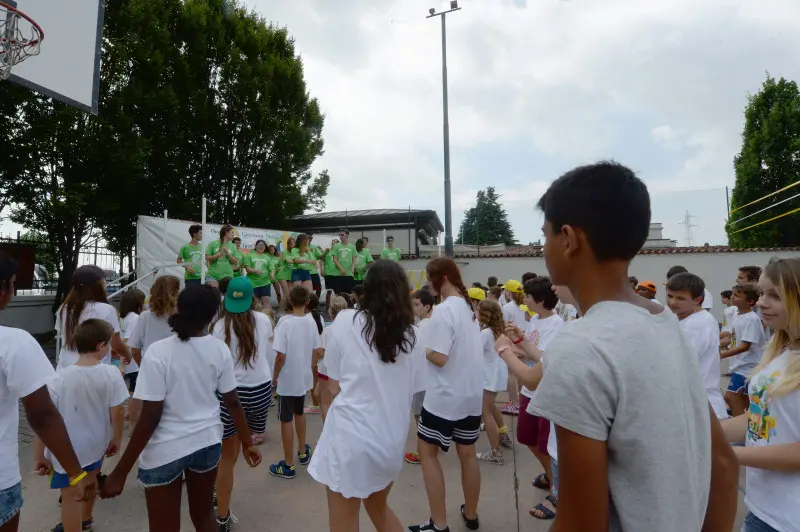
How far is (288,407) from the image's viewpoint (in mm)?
4590

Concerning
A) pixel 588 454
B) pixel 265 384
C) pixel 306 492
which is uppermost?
pixel 588 454

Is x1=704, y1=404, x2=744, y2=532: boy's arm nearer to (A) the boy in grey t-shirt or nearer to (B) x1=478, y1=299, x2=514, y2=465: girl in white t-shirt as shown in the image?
(A) the boy in grey t-shirt

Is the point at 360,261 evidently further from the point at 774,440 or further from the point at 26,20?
the point at 774,440

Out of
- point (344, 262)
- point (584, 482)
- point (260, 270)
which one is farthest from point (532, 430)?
point (344, 262)

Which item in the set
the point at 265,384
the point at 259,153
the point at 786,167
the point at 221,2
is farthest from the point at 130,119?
the point at 786,167

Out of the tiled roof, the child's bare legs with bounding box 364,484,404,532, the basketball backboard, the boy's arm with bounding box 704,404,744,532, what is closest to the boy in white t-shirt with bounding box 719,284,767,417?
the child's bare legs with bounding box 364,484,404,532

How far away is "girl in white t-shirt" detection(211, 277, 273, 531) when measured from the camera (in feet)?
11.4

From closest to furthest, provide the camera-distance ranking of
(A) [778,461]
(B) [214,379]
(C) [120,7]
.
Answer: (A) [778,461] → (B) [214,379] → (C) [120,7]

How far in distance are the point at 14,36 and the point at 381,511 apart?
21.1 ft

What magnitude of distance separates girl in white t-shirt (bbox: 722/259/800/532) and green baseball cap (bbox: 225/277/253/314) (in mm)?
3145

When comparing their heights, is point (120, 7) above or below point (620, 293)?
above

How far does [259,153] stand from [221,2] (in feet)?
17.3

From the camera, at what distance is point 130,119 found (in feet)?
42.9

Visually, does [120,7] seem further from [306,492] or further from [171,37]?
[306,492]
